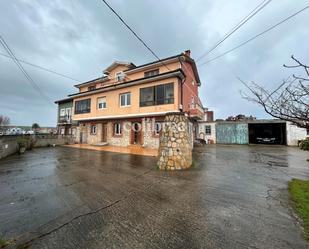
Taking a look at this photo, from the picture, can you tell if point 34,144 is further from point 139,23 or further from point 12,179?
point 139,23

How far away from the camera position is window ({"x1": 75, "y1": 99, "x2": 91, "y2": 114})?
759 inches

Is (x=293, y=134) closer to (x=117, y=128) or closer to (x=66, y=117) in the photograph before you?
(x=117, y=128)

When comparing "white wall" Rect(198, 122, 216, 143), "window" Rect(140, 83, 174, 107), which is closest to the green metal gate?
"white wall" Rect(198, 122, 216, 143)

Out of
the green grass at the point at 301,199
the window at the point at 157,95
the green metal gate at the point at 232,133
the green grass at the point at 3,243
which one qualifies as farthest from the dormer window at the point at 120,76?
the green grass at the point at 301,199

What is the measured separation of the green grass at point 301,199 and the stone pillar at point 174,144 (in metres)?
3.84

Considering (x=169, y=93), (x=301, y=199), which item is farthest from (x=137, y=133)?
(x=301, y=199)

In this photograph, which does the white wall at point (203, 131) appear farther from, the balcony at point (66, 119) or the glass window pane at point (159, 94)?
the balcony at point (66, 119)

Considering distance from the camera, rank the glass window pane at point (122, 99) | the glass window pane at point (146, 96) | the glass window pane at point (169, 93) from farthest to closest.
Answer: the glass window pane at point (122, 99), the glass window pane at point (146, 96), the glass window pane at point (169, 93)

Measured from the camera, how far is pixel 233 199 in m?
3.95

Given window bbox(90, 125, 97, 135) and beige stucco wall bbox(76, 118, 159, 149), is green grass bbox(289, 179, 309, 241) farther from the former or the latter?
window bbox(90, 125, 97, 135)

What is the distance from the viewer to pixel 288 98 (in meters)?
2.58

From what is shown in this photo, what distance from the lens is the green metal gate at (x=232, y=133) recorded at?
1994 centimetres

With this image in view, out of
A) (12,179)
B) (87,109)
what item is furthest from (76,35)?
(87,109)

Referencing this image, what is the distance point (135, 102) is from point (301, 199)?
524 inches
